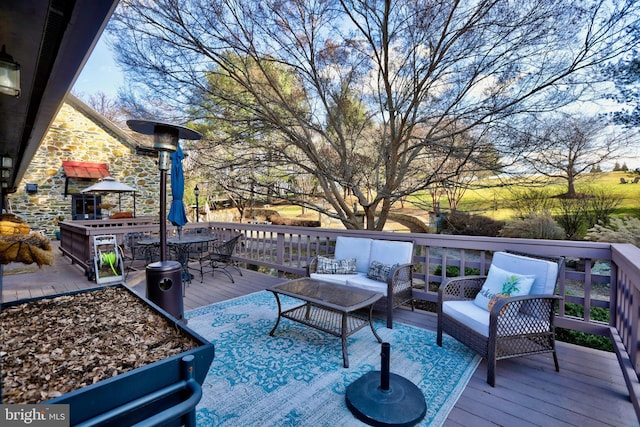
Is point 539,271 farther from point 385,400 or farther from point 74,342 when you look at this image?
point 74,342

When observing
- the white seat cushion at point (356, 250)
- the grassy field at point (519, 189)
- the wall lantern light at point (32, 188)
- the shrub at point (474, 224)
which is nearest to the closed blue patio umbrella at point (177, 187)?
the white seat cushion at point (356, 250)

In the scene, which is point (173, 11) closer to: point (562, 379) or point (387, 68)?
point (387, 68)

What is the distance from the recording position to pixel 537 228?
764 cm

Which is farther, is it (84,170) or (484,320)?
(84,170)

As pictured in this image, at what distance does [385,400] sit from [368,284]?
1.58 m

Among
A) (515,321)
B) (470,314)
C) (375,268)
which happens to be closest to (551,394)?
(515,321)

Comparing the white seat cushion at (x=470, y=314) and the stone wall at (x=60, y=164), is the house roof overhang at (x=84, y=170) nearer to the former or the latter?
the stone wall at (x=60, y=164)

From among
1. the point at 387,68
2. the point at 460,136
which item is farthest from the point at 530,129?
the point at 387,68

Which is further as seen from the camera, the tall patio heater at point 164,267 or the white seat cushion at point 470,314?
the tall patio heater at point 164,267

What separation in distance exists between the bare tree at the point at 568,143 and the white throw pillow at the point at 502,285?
264cm

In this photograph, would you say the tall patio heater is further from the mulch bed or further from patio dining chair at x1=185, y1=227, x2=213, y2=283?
patio dining chair at x1=185, y1=227, x2=213, y2=283

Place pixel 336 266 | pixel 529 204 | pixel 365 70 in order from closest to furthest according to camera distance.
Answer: pixel 336 266, pixel 365 70, pixel 529 204

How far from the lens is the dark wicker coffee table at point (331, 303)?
2656 mm

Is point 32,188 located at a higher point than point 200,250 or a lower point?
higher
